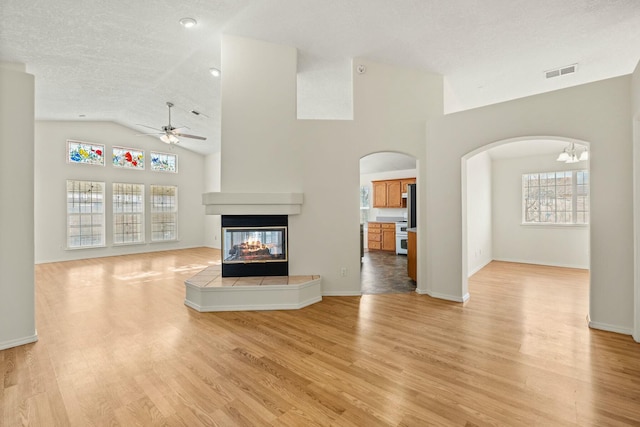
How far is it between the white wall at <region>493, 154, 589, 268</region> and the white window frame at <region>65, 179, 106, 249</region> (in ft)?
35.8

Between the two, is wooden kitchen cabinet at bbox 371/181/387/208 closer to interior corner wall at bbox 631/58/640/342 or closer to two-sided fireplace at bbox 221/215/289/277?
two-sided fireplace at bbox 221/215/289/277

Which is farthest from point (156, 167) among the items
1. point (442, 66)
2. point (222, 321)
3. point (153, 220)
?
point (442, 66)

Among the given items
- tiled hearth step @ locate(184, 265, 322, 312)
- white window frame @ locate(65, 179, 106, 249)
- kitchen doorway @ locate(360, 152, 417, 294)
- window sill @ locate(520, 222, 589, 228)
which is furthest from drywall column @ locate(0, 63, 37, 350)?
window sill @ locate(520, 222, 589, 228)

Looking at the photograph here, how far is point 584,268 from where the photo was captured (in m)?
6.04

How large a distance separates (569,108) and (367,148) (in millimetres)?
2451

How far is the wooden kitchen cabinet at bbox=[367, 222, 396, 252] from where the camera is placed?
8609 millimetres

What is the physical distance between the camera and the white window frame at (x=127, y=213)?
8.48 metres

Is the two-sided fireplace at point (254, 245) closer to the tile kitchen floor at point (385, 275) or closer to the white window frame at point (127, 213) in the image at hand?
the tile kitchen floor at point (385, 275)

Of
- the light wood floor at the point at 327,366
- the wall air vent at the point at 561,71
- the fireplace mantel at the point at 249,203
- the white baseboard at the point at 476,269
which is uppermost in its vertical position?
the wall air vent at the point at 561,71

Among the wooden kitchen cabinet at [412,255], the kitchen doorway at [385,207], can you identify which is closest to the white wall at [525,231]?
the kitchen doorway at [385,207]

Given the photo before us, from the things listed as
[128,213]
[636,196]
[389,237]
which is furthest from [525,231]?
[128,213]

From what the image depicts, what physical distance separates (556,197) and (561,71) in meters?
3.47

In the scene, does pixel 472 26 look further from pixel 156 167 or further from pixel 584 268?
pixel 156 167

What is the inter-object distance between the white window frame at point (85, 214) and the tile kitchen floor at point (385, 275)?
763 centimetres
